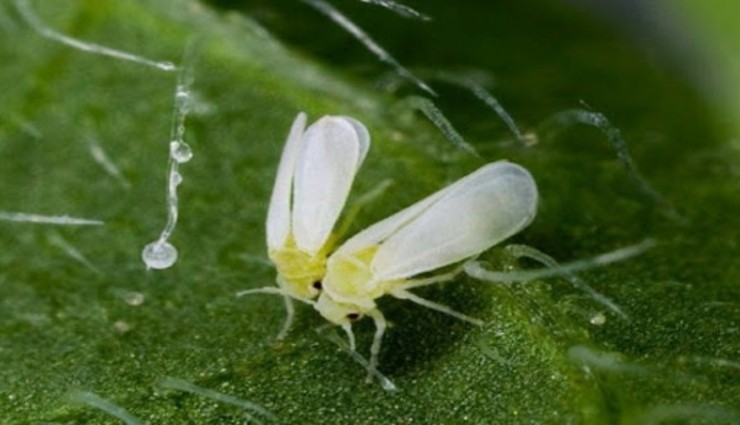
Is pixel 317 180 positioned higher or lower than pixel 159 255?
higher

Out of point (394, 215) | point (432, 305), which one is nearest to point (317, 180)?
point (394, 215)

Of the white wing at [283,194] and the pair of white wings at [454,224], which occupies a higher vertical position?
the pair of white wings at [454,224]

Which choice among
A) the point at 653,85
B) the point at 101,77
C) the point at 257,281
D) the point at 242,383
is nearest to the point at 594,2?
the point at 653,85

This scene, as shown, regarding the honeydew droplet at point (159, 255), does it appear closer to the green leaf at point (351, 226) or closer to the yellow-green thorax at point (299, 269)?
the green leaf at point (351, 226)

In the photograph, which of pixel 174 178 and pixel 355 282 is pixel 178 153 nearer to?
pixel 174 178

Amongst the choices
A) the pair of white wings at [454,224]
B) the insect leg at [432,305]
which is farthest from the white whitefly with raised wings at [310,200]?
the insect leg at [432,305]

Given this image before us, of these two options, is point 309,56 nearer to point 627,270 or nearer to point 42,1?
point 42,1

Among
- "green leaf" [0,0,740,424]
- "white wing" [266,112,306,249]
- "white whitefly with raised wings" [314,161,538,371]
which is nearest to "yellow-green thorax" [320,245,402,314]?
"white whitefly with raised wings" [314,161,538,371]

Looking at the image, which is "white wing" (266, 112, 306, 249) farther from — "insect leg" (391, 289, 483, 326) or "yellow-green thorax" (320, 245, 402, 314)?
"insect leg" (391, 289, 483, 326)
